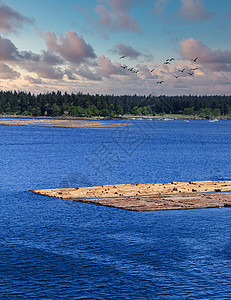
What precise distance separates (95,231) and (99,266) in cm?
781

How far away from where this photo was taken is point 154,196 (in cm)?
4728

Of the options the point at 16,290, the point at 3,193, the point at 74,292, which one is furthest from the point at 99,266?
the point at 3,193

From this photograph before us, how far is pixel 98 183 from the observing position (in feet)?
203

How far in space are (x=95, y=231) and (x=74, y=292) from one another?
452 inches

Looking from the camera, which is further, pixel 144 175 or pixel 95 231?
pixel 144 175

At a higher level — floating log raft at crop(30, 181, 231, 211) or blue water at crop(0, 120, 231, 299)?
floating log raft at crop(30, 181, 231, 211)

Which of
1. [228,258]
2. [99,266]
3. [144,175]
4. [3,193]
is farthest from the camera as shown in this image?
[144,175]

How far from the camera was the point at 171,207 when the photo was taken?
42094mm

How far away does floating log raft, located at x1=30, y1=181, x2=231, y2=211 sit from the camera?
142 feet

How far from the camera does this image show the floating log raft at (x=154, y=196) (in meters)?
43.2

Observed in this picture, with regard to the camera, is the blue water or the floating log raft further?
the floating log raft

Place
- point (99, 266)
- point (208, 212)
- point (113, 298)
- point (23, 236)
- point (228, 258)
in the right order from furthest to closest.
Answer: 1. point (208, 212)
2. point (23, 236)
3. point (228, 258)
4. point (99, 266)
5. point (113, 298)

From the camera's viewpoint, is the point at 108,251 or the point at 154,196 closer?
the point at 108,251

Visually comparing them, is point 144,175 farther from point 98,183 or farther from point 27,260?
point 27,260
